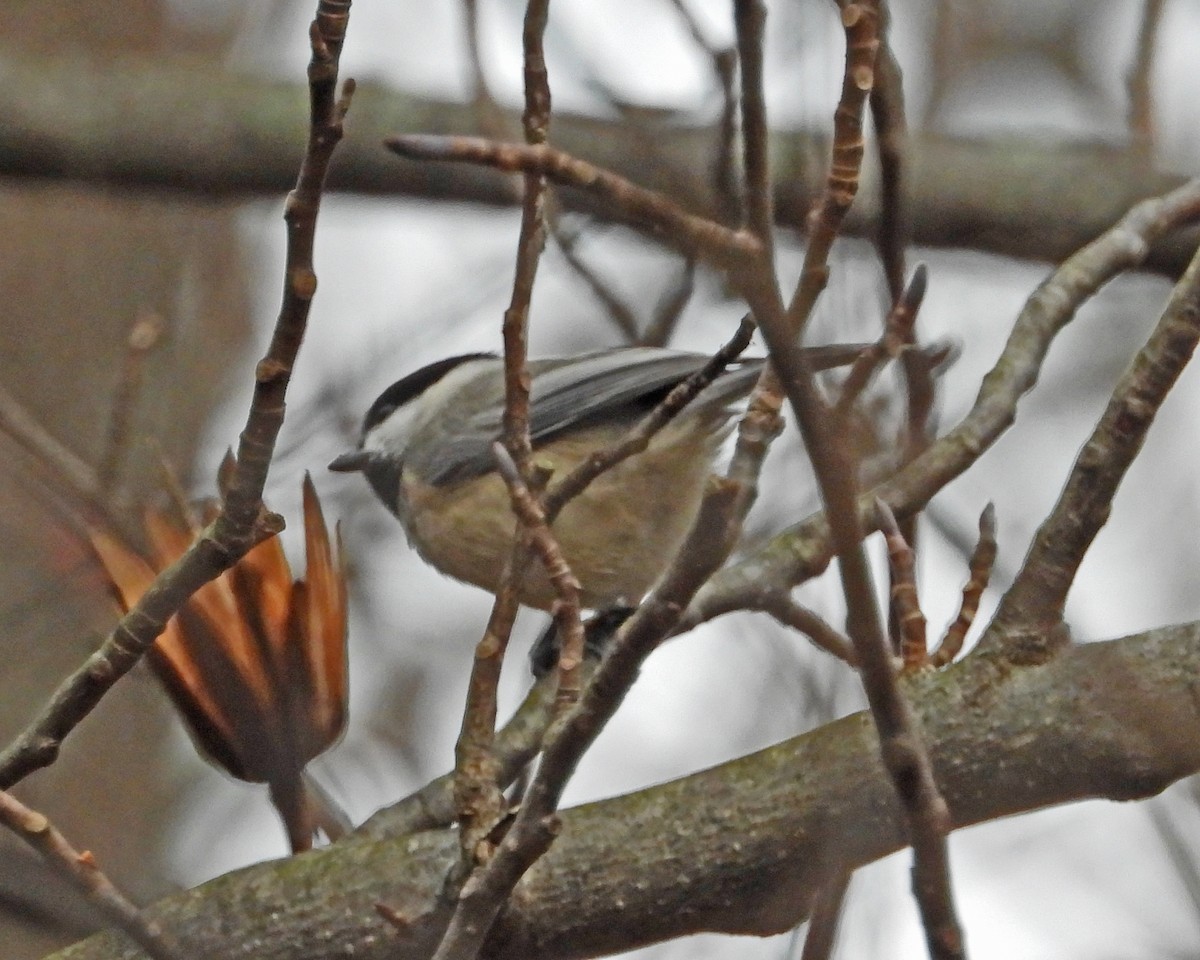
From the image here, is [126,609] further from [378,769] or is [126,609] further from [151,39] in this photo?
[151,39]

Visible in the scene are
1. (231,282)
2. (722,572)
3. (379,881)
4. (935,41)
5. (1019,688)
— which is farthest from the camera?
(231,282)

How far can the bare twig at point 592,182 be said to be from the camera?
0.95 metres

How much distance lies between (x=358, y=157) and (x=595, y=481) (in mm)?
1285

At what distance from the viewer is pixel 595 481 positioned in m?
2.86

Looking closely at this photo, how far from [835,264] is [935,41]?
84.9 inches

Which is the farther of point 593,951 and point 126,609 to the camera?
point 126,609

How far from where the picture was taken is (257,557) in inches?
79.7

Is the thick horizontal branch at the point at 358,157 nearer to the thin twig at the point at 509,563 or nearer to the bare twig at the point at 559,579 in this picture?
the thin twig at the point at 509,563

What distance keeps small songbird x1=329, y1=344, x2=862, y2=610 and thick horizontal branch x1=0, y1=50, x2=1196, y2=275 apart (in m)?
0.65

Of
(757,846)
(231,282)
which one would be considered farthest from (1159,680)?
(231,282)

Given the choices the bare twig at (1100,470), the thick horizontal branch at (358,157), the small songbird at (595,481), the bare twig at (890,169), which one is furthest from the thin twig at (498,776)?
the thick horizontal branch at (358,157)

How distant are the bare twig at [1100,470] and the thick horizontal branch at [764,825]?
2.5 inches

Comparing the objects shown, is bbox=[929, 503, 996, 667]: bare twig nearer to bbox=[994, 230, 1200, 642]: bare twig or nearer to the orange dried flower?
bbox=[994, 230, 1200, 642]: bare twig

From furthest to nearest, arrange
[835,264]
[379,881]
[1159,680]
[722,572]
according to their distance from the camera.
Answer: [722,572] → [835,264] → [379,881] → [1159,680]
